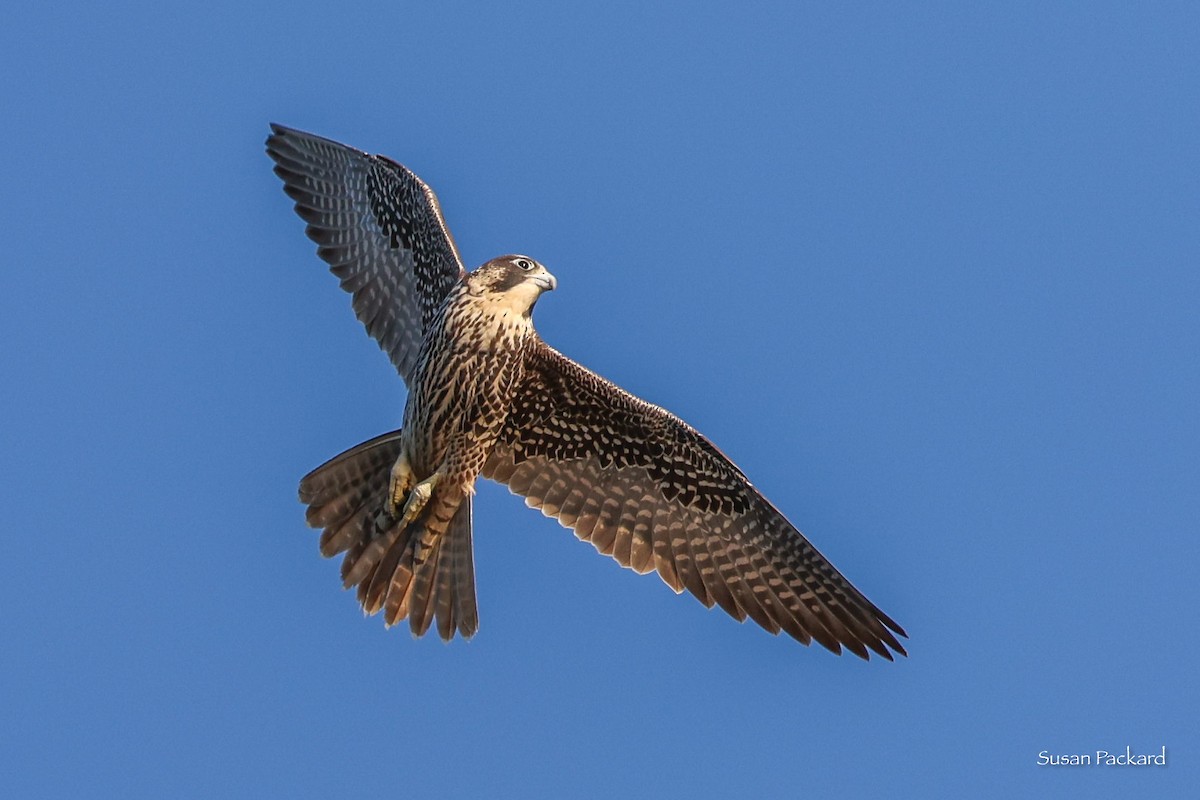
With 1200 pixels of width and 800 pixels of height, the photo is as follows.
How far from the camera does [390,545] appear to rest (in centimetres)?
992

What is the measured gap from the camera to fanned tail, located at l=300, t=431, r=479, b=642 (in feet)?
32.3

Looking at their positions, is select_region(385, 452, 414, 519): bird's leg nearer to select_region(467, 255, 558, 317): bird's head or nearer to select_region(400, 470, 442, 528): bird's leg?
select_region(400, 470, 442, 528): bird's leg

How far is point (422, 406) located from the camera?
977 centimetres

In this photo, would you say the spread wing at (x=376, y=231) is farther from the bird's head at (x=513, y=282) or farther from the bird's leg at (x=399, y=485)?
the bird's leg at (x=399, y=485)

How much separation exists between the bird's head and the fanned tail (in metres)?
1.09

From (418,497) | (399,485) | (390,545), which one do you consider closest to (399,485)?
(399,485)

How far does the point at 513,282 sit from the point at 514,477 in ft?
4.68

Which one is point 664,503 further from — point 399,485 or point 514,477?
point 399,485

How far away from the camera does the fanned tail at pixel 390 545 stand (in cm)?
984

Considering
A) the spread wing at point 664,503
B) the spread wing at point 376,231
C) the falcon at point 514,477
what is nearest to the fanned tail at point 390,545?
the falcon at point 514,477

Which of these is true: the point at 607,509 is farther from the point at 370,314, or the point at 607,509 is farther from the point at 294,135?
the point at 294,135

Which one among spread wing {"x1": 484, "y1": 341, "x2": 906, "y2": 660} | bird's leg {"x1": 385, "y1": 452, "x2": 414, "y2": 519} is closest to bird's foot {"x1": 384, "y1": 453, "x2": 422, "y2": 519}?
bird's leg {"x1": 385, "y1": 452, "x2": 414, "y2": 519}

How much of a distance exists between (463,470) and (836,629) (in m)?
2.44

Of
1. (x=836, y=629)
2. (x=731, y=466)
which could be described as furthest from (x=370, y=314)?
(x=836, y=629)
